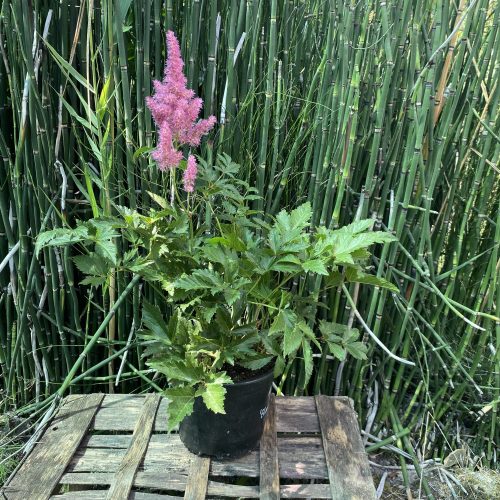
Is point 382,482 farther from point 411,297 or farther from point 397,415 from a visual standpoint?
point 411,297

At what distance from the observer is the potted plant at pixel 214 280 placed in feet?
2.90

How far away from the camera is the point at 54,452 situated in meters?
1.07

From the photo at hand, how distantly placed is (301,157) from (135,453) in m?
0.78

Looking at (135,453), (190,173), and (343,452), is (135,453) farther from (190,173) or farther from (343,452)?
(190,173)

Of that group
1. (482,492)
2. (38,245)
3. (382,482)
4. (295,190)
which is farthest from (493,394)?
(38,245)

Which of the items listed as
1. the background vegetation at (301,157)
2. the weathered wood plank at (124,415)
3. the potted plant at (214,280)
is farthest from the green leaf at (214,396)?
the background vegetation at (301,157)

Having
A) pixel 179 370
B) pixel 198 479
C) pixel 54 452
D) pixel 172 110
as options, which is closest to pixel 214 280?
pixel 179 370

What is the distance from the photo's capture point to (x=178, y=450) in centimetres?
106

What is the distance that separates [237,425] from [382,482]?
23.6 inches

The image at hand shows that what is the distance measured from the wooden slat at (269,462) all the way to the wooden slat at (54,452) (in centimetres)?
39

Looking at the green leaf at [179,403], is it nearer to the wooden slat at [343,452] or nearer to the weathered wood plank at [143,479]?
the weathered wood plank at [143,479]

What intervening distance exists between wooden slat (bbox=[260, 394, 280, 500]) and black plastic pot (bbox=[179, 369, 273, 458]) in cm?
4

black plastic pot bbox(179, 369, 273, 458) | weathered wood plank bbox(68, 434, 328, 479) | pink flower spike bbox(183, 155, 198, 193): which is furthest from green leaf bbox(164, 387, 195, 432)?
pink flower spike bbox(183, 155, 198, 193)

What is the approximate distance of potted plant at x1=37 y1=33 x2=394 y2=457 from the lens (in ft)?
2.90
